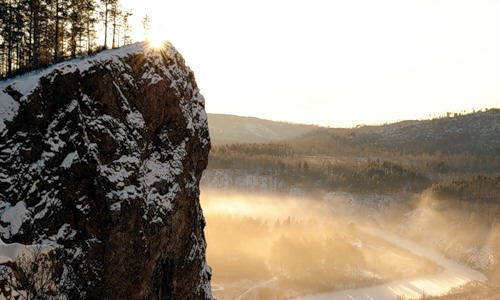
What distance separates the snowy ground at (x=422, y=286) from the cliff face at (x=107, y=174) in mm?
91956

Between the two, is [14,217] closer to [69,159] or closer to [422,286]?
[69,159]

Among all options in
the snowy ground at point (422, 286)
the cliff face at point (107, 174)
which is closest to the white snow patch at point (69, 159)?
the cliff face at point (107, 174)

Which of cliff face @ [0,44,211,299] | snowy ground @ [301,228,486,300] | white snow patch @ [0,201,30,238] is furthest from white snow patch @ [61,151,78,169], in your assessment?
snowy ground @ [301,228,486,300]

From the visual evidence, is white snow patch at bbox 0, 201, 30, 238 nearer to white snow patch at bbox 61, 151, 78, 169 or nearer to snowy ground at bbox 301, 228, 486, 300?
white snow patch at bbox 61, 151, 78, 169

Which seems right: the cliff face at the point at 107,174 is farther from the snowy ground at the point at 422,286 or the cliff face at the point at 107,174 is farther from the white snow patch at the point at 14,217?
the snowy ground at the point at 422,286

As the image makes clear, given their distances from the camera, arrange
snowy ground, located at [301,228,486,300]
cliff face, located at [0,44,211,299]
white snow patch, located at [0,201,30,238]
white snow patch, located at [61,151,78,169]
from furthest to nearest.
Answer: snowy ground, located at [301,228,486,300] → white snow patch, located at [61,151,78,169] → cliff face, located at [0,44,211,299] → white snow patch, located at [0,201,30,238]

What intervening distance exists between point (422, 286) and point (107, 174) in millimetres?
124538

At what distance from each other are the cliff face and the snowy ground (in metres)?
92.0

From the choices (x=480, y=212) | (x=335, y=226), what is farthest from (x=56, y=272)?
(x=480, y=212)

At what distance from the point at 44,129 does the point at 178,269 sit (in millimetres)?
14698

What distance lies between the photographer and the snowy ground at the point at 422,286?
123750 millimetres

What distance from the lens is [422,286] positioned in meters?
136

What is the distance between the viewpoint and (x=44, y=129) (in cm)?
2997

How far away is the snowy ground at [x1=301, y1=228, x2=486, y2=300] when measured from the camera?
124 m
